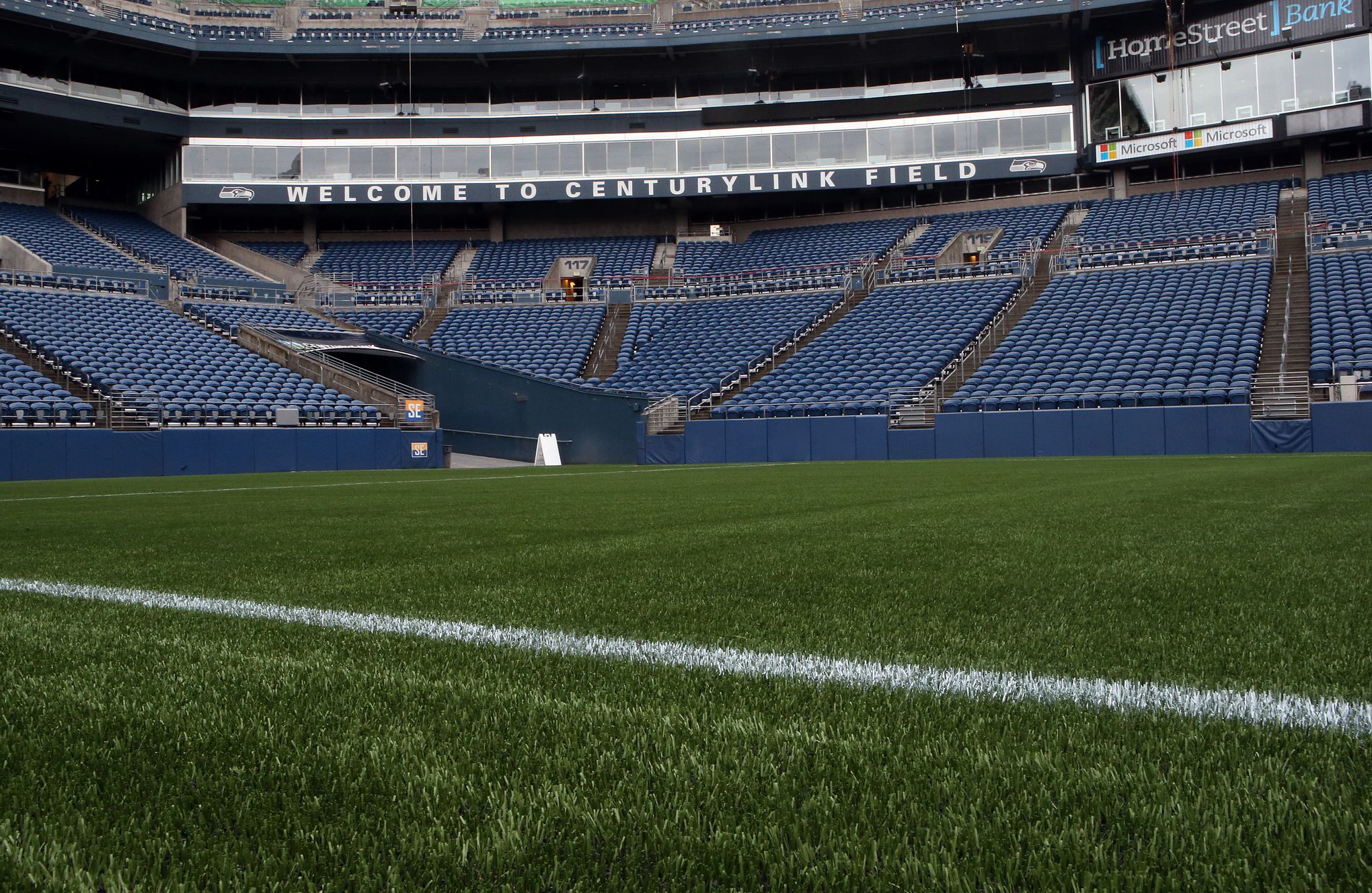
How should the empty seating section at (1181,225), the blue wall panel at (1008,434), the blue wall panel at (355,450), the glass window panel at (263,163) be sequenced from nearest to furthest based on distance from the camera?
the blue wall panel at (1008,434)
the blue wall panel at (355,450)
the empty seating section at (1181,225)
the glass window panel at (263,163)

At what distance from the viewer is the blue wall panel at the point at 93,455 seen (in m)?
20.7

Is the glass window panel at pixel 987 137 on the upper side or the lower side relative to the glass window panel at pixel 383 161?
lower

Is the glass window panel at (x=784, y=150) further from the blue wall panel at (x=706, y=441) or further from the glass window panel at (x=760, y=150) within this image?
the blue wall panel at (x=706, y=441)

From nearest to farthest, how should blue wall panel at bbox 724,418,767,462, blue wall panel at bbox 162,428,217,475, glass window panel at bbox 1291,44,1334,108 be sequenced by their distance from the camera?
blue wall panel at bbox 162,428,217,475 → blue wall panel at bbox 724,418,767,462 → glass window panel at bbox 1291,44,1334,108

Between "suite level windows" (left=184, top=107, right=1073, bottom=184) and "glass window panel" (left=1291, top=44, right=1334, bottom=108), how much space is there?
706 cm

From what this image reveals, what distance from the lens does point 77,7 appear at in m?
34.3

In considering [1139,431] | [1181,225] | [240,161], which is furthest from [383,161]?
[1139,431]

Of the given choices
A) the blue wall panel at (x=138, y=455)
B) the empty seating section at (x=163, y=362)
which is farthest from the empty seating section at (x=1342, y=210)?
the blue wall panel at (x=138, y=455)

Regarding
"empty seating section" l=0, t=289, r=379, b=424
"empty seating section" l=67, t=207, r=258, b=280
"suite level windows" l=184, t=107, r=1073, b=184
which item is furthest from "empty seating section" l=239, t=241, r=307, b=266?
"empty seating section" l=0, t=289, r=379, b=424

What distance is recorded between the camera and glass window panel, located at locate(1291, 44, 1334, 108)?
32.8 m

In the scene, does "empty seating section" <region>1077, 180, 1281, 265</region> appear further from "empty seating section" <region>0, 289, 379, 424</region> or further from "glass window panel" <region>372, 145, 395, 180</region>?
"glass window panel" <region>372, 145, 395, 180</region>

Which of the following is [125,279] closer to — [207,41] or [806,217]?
[207,41]

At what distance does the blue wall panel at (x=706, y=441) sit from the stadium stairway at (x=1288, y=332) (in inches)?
455

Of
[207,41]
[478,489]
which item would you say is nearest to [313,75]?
[207,41]
